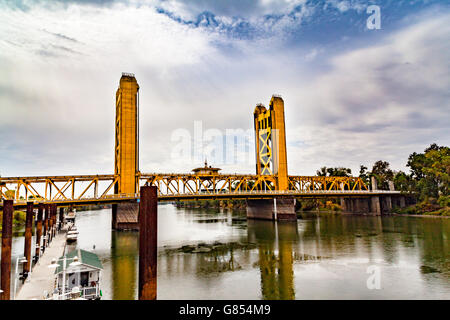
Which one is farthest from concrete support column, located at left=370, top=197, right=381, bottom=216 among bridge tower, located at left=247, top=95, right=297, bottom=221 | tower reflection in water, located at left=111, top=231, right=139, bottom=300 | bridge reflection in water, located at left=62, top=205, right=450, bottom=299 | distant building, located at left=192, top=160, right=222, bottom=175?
tower reflection in water, located at left=111, top=231, right=139, bottom=300

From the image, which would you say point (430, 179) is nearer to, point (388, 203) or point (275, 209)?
point (388, 203)

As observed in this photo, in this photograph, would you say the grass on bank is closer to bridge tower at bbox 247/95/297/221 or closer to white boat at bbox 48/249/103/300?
bridge tower at bbox 247/95/297/221

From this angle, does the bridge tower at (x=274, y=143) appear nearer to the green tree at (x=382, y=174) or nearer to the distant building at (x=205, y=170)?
the distant building at (x=205, y=170)

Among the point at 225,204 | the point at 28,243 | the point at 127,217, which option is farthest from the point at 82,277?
the point at 225,204

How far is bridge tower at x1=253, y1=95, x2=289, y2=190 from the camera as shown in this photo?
81.6m

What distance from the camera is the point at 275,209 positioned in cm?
7575

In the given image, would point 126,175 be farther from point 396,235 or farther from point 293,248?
point 396,235

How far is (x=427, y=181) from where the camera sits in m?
77.2

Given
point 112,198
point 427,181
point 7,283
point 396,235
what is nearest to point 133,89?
point 112,198

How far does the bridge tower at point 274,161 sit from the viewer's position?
2948 inches

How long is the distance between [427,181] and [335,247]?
2213 inches

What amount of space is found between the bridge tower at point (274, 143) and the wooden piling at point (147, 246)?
238ft

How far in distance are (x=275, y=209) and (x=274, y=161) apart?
16.0 metres

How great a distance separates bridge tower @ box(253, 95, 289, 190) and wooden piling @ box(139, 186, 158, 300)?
72470 millimetres
